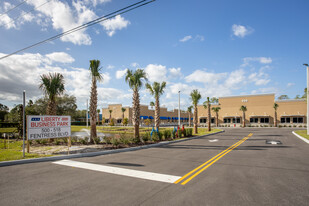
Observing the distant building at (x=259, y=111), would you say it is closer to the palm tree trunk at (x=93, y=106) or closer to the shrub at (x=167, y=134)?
the shrub at (x=167, y=134)

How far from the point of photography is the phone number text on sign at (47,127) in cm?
968

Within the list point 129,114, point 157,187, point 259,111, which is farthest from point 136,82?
point 129,114

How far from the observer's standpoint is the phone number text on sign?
968cm

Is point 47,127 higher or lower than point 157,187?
→ higher

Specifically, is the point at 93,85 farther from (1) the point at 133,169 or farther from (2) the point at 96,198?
(2) the point at 96,198

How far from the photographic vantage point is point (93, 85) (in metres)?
15.7

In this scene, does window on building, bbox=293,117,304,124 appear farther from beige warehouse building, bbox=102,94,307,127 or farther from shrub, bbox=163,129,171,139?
shrub, bbox=163,129,171,139

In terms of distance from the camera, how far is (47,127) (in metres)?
10.4

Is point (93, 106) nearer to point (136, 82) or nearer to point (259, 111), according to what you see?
point (136, 82)

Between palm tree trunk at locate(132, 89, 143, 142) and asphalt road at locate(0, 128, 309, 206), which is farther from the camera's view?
palm tree trunk at locate(132, 89, 143, 142)

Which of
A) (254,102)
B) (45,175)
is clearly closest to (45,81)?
(45,175)

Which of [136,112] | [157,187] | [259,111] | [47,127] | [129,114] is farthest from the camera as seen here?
[129,114]

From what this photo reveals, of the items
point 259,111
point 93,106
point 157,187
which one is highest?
point 93,106

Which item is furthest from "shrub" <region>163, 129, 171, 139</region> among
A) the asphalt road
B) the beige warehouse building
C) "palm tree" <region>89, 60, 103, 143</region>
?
the beige warehouse building
